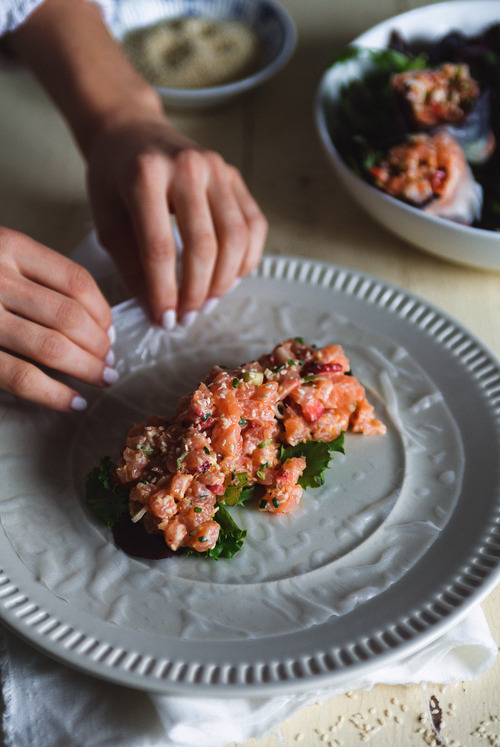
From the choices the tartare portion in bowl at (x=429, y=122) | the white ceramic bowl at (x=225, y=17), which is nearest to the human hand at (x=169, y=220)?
the tartare portion in bowl at (x=429, y=122)

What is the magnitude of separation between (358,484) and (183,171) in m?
1.05

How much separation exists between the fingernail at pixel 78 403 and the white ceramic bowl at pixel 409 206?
1.15m

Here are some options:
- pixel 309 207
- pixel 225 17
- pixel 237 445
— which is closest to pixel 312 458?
pixel 237 445

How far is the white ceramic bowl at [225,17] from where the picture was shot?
3039mm

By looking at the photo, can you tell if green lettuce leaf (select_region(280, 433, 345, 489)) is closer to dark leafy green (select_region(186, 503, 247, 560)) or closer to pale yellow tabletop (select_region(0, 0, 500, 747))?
dark leafy green (select_region(186, 503, 247, 560))

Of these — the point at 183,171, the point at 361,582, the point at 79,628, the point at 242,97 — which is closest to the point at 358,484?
the point at 361,582

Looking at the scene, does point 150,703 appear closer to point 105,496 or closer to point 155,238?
point 105,496

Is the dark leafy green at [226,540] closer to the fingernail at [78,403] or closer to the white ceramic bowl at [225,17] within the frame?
the fingernail at [78,403]

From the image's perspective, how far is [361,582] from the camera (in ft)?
5.05

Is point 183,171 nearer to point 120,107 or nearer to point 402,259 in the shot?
point 120,107

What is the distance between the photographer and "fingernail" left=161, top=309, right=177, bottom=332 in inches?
81.5

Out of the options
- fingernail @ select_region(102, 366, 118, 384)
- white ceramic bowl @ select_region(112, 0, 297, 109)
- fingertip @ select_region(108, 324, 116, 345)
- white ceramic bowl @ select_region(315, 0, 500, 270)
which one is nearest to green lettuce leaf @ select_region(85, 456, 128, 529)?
fingernail @ select_region(102, 366, 118, 384)

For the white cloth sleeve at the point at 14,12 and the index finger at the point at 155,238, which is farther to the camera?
the white cloth sleeve at the point at 14,12

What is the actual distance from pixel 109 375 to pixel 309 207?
1.23 m
